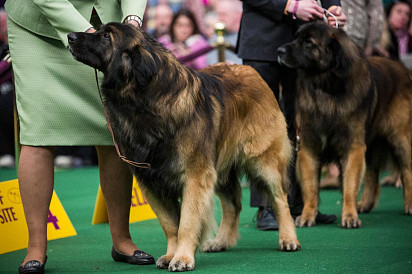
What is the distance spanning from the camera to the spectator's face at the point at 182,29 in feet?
29.4

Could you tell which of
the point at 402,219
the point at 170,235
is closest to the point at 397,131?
the point at 402,219

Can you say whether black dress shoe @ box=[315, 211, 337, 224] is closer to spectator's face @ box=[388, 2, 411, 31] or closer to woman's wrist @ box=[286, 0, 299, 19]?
woman's wrist @ box=[286, 0, 299, 19]

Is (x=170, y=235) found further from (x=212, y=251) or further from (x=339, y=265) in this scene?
(x=339, y=265)

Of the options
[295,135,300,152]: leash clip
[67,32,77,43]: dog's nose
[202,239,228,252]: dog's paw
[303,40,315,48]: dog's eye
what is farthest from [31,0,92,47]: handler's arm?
[295,135,300,152]: leash clip

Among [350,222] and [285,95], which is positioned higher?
[285,95]

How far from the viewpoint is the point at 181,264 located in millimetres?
3410

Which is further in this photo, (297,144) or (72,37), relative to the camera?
(297,144)

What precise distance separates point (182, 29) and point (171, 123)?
5.73 metres

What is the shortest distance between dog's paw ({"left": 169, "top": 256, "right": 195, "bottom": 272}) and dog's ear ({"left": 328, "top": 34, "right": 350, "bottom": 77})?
7.64 feet

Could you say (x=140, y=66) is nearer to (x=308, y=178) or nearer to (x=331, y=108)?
(x=331, y=108)

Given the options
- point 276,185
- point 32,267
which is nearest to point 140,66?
point 32,267

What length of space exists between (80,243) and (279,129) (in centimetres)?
160

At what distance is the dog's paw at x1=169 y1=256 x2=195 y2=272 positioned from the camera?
3.41 m

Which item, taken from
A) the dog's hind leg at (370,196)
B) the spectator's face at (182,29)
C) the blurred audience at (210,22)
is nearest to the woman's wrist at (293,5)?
the dog's hind leg at (370,196)
